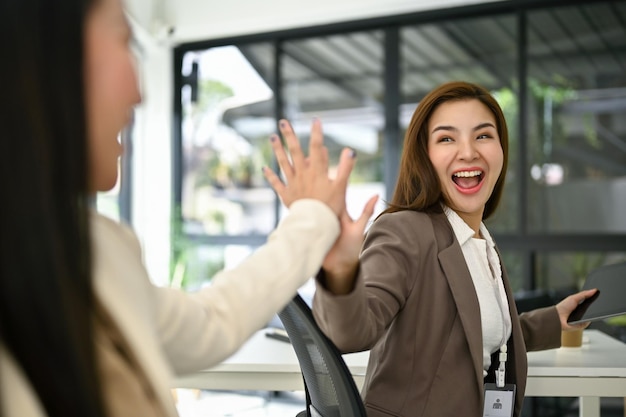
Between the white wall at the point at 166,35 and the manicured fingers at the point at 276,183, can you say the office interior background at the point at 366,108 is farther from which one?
the manicured fingers at the point at 276,183

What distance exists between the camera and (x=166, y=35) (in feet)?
19.7

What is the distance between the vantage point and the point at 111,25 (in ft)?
2.06

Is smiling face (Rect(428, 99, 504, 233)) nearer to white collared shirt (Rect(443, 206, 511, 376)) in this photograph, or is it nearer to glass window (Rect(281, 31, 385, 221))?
white collared shirt (Rect(443, 206, 511, 376))

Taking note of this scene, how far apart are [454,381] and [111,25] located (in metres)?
0.96

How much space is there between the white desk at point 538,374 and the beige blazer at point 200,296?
94 centimetres

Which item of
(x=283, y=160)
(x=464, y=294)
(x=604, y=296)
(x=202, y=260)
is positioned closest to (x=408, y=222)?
(x=464, y=294)

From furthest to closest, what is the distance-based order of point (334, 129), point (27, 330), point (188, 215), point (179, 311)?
point (188, 215)
point (334, 129)
point (179, 311)
point (27, 330)

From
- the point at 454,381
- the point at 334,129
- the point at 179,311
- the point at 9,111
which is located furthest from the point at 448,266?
the point at 334,129

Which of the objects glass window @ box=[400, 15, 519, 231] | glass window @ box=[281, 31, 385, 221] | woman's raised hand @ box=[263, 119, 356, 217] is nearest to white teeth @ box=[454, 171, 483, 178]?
woman's raised hand @ box=[263, 119, 356, 217]

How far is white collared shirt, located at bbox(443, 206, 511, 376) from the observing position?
1.43 metres

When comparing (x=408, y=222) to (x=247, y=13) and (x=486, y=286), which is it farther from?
(x=247, y=13)

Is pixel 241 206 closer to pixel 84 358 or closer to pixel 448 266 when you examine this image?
pixel 448 266

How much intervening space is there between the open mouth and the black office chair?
492mm

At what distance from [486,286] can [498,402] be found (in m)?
0.24
